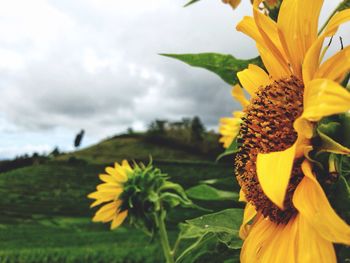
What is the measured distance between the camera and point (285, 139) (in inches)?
14.5

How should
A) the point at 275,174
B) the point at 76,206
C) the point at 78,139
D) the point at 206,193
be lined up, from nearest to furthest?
the point at 275,174 < the point at 206,193 < the point at 76,206 < the point at 78,139

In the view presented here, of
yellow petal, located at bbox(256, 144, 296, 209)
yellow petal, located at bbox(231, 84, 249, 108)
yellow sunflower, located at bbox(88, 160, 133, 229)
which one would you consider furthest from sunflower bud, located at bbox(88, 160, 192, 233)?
yellow petal, located at bbox(256, 144, 296, 209)

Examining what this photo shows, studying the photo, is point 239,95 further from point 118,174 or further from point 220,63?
point 118,174

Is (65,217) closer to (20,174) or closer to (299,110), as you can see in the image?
(20,174)

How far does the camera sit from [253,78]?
1.49ft

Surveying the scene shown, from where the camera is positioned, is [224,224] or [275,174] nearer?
[275,174]

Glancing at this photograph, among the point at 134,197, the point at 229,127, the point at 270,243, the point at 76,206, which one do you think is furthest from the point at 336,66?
the point at 76,206

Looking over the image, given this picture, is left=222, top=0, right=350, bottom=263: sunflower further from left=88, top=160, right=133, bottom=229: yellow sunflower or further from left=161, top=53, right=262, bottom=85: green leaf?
left=88, top=160, right=133, bottom=229: yellow sunflower

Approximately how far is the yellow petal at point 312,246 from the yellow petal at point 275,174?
0.18ft

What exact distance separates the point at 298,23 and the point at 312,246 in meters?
0.15

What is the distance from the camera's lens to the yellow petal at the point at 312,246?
29cm

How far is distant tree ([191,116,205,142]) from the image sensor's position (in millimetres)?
13367

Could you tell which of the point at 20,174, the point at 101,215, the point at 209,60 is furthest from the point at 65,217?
the point at 209,60

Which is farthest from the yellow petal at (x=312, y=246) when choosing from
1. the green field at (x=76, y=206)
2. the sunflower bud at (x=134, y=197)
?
the sunflower bud at (x=134, y=197)
